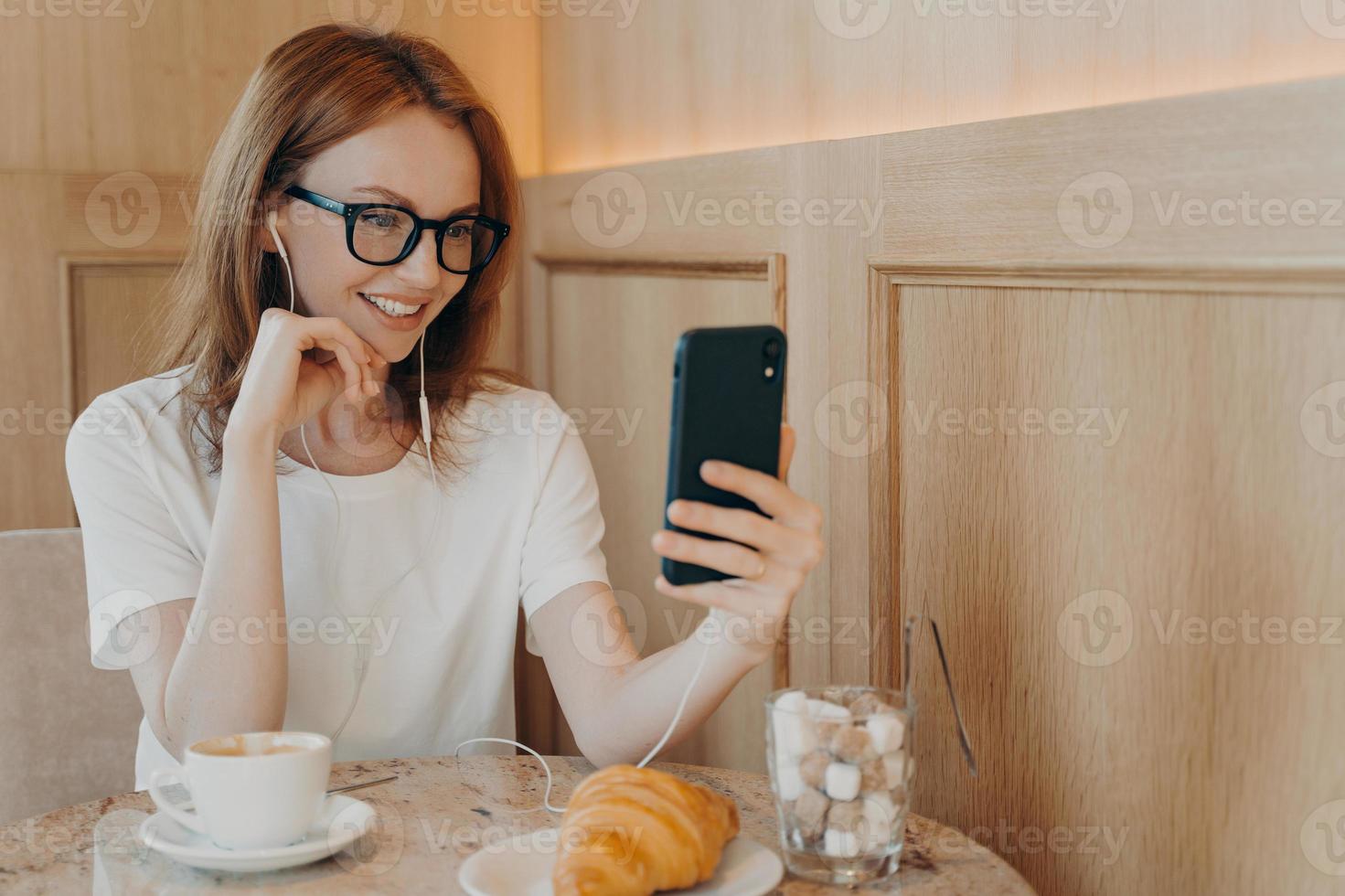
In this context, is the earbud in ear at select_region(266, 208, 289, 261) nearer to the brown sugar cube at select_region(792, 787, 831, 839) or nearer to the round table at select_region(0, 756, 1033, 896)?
the round table at select_region(0, 756, 1033, 896)

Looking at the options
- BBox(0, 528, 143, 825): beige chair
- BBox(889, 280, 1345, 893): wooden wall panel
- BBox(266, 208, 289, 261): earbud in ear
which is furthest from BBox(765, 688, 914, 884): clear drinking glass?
BBox(0, 528, 143, 825): beige chair

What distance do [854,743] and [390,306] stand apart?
798 mm

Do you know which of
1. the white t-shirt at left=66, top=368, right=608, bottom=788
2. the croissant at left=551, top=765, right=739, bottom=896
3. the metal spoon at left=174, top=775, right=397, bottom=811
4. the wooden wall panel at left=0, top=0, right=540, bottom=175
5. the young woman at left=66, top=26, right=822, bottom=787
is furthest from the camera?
the wooden wall panel at left=0, top=0, right=540, bottom=175

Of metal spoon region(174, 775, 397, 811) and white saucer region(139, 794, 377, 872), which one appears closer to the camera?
white saucer region(139, 794, 377, 872)

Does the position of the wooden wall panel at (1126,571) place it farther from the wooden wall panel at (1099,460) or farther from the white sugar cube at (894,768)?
the white sugar cube at (894,768)

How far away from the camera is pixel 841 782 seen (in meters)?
0.91

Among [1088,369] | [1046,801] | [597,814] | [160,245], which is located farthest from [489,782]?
[160,245]

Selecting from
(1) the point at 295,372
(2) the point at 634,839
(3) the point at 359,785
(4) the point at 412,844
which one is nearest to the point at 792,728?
(2) the point at 634,839

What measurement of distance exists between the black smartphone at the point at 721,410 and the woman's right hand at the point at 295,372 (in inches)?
20.2

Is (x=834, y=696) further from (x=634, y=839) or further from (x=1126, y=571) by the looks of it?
(x=1126, y=571)

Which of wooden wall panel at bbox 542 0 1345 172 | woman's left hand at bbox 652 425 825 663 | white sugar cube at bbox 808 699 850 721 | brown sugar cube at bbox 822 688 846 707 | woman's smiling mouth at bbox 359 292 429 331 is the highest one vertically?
wooden wall panel at bbox 542 0 1345 172

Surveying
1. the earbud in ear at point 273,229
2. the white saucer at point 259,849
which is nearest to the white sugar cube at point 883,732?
the white saucer at point 259,849

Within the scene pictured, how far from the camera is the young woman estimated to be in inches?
49.8

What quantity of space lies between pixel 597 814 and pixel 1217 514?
0.56 m
